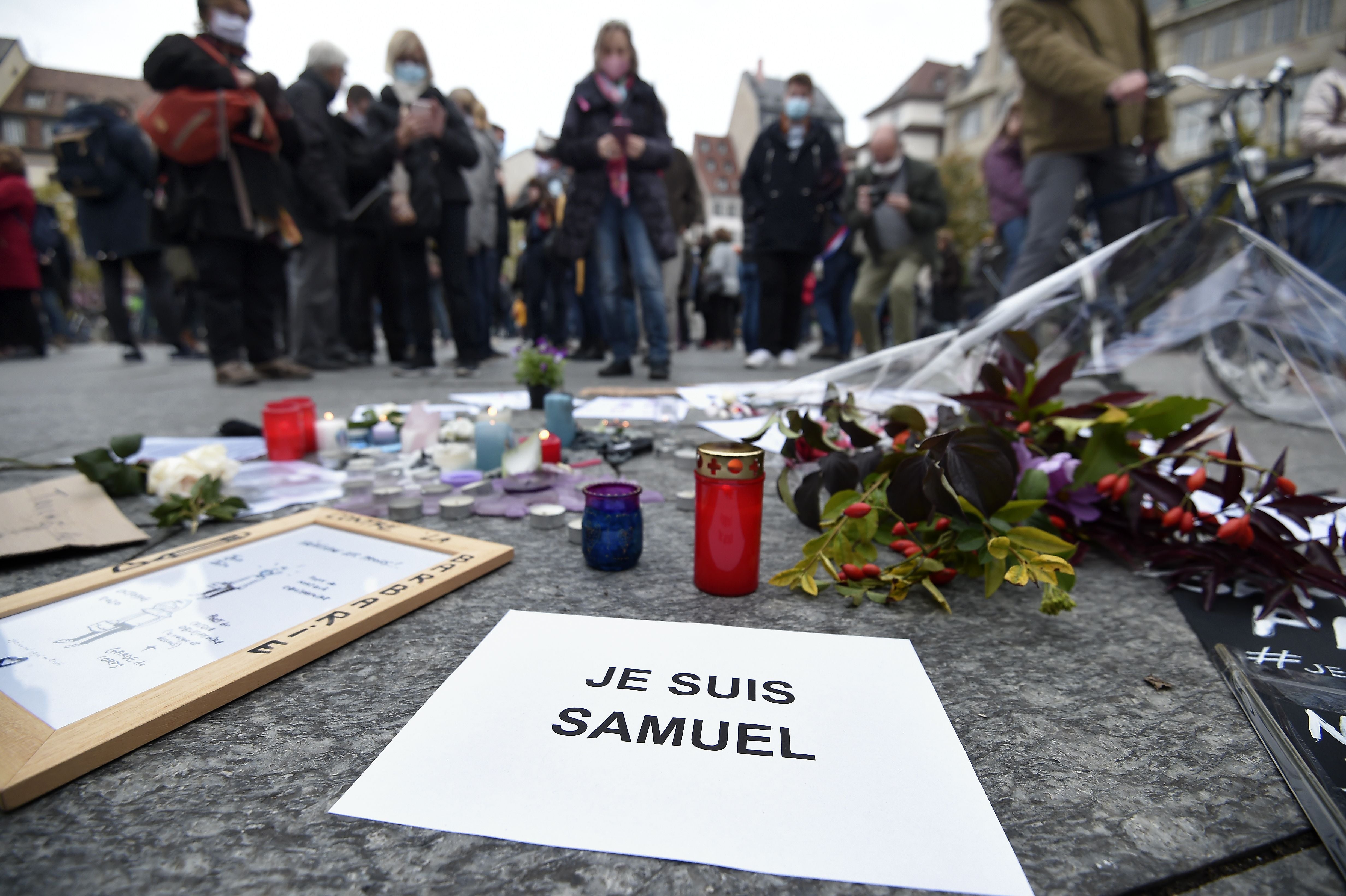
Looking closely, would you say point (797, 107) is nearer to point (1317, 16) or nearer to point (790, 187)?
point (790, 187)

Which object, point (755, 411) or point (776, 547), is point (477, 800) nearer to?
point (776, 547)

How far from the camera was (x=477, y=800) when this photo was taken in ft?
1.87

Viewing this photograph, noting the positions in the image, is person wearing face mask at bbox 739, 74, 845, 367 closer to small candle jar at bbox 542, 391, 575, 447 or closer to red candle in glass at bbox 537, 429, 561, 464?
small candle jar at bbox 542, 391, 575, 447

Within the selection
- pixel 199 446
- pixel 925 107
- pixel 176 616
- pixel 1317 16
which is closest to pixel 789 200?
pixel 199 446

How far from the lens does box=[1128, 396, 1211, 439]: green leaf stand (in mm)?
1152

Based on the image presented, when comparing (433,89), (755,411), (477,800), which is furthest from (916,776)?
(433,89)

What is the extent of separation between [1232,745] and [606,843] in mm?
639

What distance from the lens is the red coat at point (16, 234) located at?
588 cm

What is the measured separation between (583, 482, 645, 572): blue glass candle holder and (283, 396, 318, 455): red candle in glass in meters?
1.18

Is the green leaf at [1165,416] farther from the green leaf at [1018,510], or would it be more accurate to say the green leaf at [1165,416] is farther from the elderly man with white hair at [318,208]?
the elderly man with white hair at [318,208]

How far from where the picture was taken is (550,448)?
1.72 meters

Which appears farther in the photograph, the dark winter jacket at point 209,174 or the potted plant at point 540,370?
the dark winter jacket at point 209,174

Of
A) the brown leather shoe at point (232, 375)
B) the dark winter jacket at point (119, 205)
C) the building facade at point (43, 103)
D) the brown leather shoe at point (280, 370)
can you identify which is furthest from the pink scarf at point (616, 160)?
the building facade at point (43, 103)

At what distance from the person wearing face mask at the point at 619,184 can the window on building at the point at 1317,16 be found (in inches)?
1037
